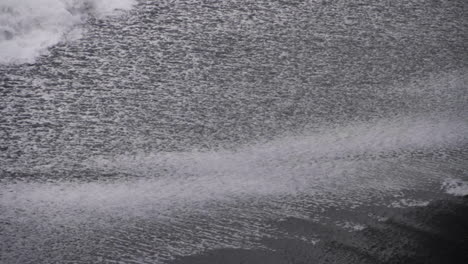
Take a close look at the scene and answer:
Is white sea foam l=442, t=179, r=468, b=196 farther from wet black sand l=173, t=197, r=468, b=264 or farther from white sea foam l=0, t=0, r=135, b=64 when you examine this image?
white sea foam l=0, t=0, r=135, b=64

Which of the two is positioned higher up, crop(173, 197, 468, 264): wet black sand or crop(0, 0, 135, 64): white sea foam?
crop(0, 0, 135, 64): white sea foam

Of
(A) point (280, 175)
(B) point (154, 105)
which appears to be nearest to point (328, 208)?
(A) point (280, 175)

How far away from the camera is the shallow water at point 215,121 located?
8.34 feet

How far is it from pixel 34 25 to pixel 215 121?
4.83 feet

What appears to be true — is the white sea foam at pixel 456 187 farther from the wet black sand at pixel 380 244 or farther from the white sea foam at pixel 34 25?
the white sea foam at pixel 34 25

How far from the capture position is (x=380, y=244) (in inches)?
95.6

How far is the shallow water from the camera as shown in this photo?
254cm

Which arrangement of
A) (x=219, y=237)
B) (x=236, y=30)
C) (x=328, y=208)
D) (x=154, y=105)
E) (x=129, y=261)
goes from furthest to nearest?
(x=236, y=30)
(x=154, y=105)
(x=328, y=208)
(x=219, y=237)
(x=129, y=261)

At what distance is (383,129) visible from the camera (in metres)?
3.19

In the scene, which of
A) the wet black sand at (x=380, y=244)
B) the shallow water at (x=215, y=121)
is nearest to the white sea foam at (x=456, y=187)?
the shallow water at (x=215, y=121)

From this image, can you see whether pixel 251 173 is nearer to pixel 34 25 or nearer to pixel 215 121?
pixel 215 121

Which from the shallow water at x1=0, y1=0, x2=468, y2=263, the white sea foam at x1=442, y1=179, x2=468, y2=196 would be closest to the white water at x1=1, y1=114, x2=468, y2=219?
the shallow water at x1=0, y1=0, x2=468, y2=263

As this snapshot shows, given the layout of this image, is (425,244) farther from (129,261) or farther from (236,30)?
(236,30)

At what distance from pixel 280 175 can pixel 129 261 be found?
3.45ft
